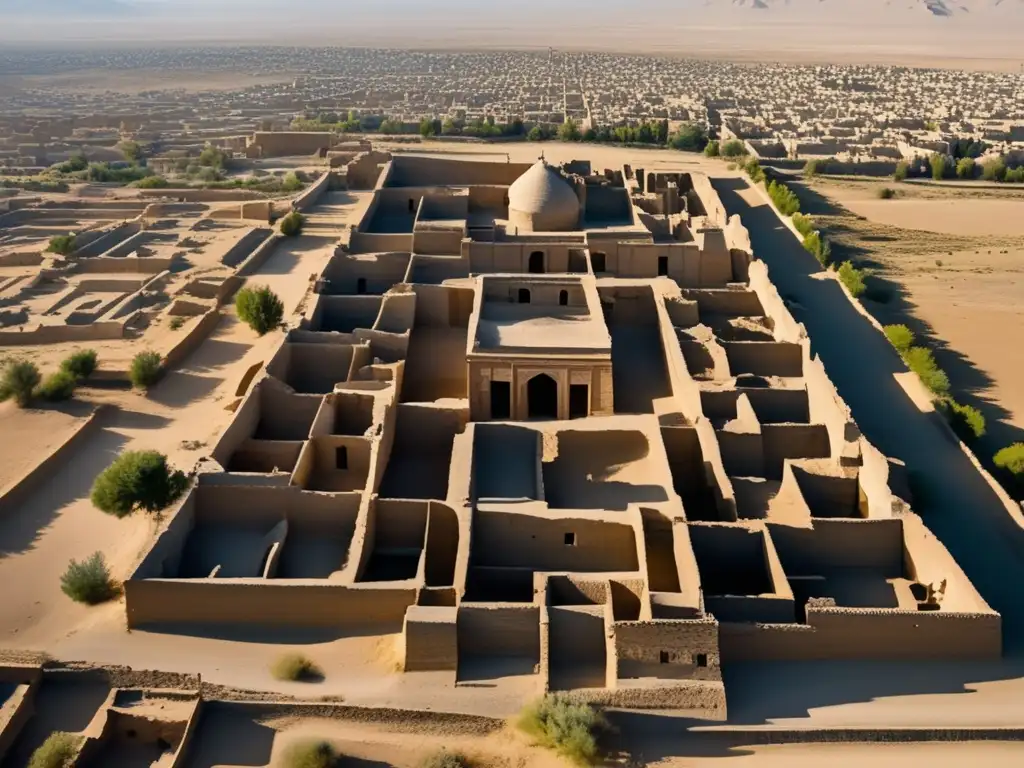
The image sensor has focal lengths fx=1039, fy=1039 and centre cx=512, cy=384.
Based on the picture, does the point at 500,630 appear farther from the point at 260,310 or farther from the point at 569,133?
the point at 569,133

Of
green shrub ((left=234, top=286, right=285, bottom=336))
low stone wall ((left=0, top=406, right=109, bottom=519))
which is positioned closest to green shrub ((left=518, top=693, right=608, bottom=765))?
low stone wall ((left=0, top=406, right=109, bottom=519))

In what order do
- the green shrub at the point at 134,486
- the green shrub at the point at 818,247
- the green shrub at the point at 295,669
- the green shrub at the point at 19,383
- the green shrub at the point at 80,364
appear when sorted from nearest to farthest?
1. the green shrub at the point at 295,669
2. the green shrub at the point at 134,486
3. the green shrub at the point at 19,383
4. the green shrub at the point at 80,364
5. the green shrub at the point at 818,247

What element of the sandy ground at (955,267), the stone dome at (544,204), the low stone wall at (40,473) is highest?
the stone dome at (544,204)

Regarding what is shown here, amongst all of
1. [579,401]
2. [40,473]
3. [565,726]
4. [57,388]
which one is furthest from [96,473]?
[565,726]

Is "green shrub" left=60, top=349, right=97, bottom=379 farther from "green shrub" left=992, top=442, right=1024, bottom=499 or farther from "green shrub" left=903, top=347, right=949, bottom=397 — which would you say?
"green shrub" left=992, top=442, right=1024, bottom=499

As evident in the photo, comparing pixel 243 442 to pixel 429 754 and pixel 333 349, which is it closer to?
pixel 333 349

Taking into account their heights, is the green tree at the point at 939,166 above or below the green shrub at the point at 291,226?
below

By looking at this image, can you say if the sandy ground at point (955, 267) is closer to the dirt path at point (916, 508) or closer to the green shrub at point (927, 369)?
the green shrub at point (927, 369)

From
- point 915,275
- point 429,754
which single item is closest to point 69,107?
point 915,275

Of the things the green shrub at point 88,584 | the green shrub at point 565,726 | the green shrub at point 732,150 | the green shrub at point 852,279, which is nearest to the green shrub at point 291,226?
the green shrub at point 852,279
